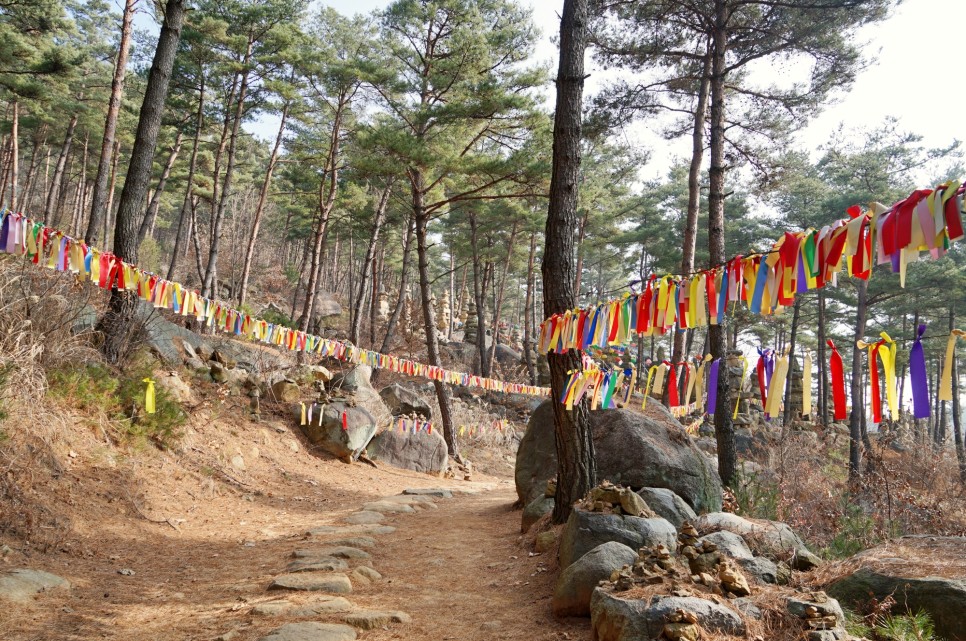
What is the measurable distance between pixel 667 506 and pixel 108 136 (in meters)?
11.8

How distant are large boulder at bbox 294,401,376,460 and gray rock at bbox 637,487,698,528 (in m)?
7.41

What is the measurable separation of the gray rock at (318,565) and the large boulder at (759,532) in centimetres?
322

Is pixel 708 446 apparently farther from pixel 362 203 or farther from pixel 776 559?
pixel 362 203

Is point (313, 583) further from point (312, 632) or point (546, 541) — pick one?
point (546, 541)

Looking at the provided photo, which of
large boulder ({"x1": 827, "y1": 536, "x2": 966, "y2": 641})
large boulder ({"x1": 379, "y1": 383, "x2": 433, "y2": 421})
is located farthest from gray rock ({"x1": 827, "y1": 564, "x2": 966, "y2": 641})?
large boulder ({"x1": 379, "y1": 383, "x2": 433, "y2": 421})

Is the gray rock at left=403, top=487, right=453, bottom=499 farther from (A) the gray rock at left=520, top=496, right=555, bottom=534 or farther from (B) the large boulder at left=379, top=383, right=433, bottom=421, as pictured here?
(B) the large boulder at left=379, top=383, right=433, bottom=421

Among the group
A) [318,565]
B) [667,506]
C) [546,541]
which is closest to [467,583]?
[546,541]

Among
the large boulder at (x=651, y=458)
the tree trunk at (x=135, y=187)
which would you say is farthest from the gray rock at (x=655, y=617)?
the tree trunk at (x=135, y=187)

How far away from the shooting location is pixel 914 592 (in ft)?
12.2

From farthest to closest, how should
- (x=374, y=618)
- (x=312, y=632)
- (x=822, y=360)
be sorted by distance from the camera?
(x=822, y=360), (x=374, y=618), (x=312, y=632)

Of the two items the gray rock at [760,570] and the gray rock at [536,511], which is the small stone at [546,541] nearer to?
the gray rock at [536,511]

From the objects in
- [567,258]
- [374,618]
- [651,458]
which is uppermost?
[567,258]

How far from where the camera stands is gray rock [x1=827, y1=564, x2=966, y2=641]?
3486 millimetres

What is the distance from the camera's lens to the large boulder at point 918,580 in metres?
3.51
